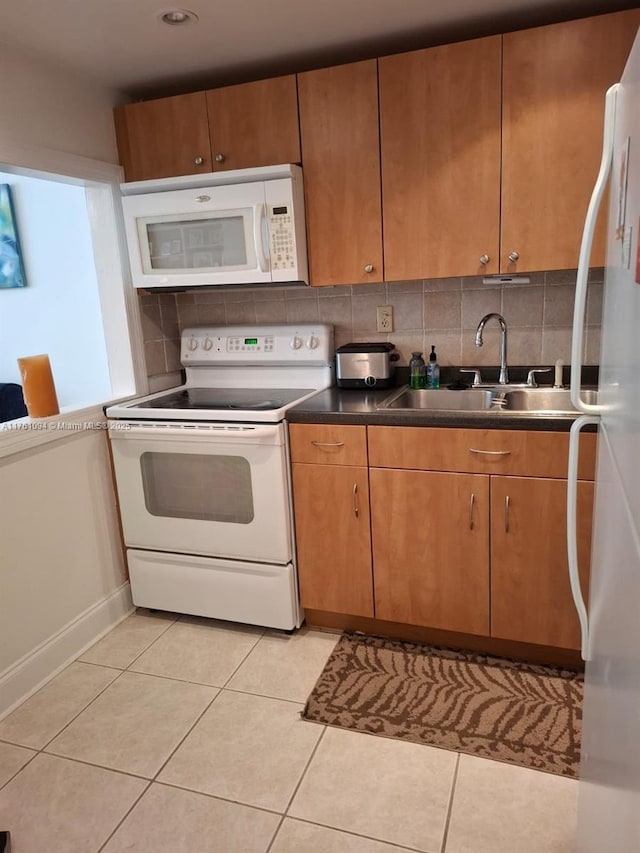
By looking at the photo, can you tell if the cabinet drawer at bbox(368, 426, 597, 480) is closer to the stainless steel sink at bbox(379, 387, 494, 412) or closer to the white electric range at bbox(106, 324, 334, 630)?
the stainless steel sink at bbox(379, 387, 494, 412)

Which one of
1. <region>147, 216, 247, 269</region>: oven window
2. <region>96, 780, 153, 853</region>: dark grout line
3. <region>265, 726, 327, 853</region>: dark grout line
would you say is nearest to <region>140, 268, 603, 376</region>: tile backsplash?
<region>147, 216, 247, 269</region>: oven window

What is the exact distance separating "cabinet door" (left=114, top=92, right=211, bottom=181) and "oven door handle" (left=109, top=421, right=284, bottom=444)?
1.05 m

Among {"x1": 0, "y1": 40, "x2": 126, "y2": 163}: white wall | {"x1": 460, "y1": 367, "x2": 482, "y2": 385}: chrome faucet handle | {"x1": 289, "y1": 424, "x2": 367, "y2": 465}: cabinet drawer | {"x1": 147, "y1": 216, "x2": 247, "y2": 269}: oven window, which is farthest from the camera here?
{"x1": 460, "y1": 367, "x2": 482, "y2": 385}: chrome faucet handle

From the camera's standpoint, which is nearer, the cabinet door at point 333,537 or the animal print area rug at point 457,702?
the animal print area rug at point 457,702

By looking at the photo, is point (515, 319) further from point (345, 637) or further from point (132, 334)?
point (132, 334)

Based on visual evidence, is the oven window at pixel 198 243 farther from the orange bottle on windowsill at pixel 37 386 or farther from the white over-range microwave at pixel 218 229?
the orange bottle on windowsill at pixel 37 386

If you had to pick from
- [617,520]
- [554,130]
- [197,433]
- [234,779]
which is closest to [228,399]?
[197,433]

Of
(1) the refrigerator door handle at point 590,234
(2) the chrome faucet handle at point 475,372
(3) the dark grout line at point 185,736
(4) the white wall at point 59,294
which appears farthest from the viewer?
(4) the white wall at point 59,294

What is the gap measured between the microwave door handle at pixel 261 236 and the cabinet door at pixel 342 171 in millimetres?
183

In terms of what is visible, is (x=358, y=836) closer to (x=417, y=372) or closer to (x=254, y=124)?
(x=417, y=372)

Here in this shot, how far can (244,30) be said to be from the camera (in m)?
2.06

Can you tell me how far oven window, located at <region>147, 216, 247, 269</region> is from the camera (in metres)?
2.39

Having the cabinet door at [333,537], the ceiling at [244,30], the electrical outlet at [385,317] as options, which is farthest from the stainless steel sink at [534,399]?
the ceiling at [244,30]

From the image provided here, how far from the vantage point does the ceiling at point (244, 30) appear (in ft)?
6.20
